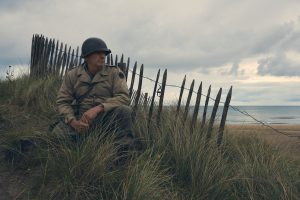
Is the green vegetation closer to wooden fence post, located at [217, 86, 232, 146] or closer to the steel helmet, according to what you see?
wooden fence post, located at [217, 86, 232, 146]

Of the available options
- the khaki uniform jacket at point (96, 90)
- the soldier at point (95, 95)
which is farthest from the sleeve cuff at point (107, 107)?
the khaki uniform jacket at point (96, 90)

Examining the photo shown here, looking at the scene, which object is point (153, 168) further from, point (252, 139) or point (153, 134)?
point (252, 139)

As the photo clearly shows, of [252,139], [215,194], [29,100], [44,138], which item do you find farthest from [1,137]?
[252,139]

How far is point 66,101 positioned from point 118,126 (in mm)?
875

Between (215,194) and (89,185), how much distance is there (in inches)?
58.5

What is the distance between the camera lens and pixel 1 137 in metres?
6.53

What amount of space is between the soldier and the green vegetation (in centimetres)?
21

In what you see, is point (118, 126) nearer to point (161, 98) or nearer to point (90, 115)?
point (90, 115)

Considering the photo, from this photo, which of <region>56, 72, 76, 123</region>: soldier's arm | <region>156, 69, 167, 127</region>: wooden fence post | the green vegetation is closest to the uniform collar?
<region>56, 72, 76, 123</region>: soldier's arm

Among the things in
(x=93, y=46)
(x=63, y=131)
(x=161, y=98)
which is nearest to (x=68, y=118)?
(x=63, y=131)

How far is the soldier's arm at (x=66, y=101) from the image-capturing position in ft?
18.8

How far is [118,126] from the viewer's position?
5.63m

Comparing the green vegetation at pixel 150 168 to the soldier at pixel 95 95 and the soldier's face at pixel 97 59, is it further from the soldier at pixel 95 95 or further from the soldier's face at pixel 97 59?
the soldier's face at pixel 97 59

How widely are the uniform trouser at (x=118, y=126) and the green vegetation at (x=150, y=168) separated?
0.37 ft
